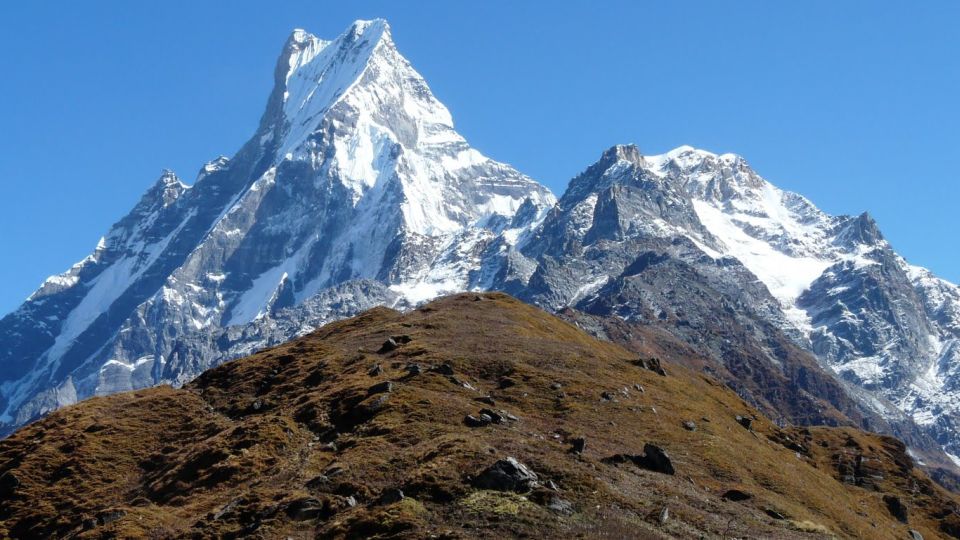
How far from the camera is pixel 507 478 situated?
77.9 m

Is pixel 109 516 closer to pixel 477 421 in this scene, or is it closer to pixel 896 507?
pixel 477 421

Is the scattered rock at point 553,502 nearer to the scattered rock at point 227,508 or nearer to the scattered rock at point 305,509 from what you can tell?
the scattered rock at point 305,509

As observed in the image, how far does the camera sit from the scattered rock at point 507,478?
77562 mm

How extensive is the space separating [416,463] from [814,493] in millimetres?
39783

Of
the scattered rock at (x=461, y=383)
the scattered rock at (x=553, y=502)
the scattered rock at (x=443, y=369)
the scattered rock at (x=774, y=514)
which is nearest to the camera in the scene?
the scattered rock at (x=553, y=502)

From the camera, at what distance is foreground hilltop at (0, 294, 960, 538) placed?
7719 cm

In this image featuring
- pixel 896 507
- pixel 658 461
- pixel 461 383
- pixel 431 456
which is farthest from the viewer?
pixel 896 507

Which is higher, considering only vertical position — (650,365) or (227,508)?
(650,365)

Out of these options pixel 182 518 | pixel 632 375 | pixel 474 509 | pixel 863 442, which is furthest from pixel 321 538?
pixel 863 442

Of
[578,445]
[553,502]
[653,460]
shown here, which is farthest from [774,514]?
[553,502]

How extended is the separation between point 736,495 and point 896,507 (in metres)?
53.8

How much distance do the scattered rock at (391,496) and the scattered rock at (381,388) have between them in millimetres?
27323

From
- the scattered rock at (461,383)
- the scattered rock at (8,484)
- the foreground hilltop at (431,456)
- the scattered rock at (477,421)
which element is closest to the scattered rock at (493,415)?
the foreground hilltop at (431,456)

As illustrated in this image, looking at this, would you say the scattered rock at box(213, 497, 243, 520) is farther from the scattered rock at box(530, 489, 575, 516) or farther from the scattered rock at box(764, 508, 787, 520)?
the scattered rock at box(764, 508, 787, 520)
